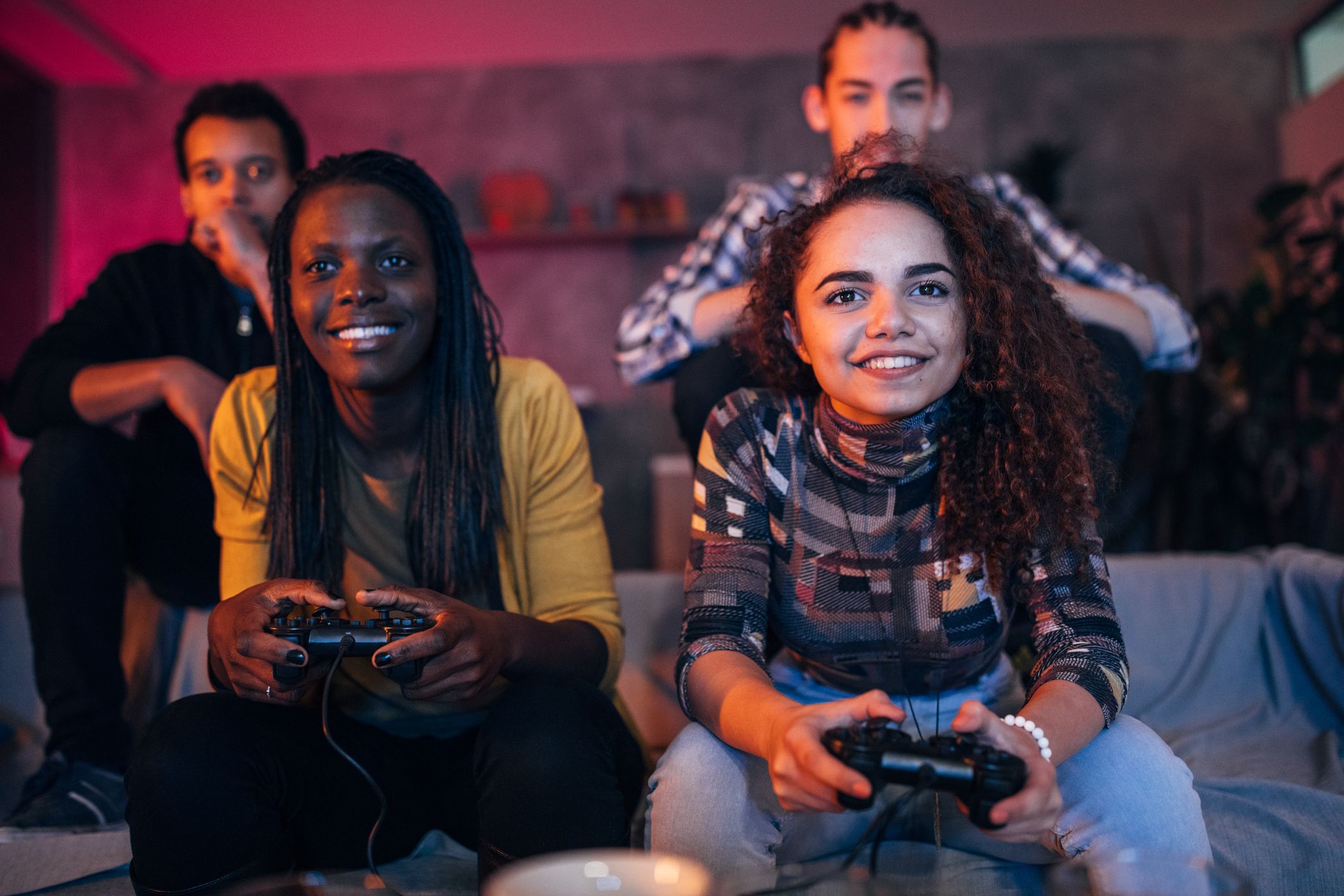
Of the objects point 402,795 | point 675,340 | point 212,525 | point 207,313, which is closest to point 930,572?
point 402,795

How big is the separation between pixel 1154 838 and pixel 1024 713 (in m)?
0.15

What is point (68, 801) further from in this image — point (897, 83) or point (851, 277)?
point (897, 83)

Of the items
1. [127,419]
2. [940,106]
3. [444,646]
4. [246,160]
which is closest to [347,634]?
[444,646]

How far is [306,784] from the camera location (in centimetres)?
108

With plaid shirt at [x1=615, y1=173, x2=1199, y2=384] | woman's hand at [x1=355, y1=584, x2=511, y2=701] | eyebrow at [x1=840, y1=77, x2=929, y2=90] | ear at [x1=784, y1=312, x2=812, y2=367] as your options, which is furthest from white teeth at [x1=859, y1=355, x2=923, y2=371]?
eyebrow at [x1=840, y1=77, x2=929, y2=90]

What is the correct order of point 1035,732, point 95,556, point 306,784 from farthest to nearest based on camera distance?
1. point 95,556
2. point 306,784
3. point 1035,732

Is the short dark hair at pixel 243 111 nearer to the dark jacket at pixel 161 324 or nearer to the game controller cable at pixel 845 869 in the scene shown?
the dark jacket at pixel 161 324

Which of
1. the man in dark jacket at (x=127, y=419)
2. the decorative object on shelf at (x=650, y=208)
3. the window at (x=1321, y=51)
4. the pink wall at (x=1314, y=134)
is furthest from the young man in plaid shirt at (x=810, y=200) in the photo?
the window at (x=1321, y=51)

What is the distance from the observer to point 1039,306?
43.9 inches

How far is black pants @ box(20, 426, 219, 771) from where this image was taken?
1416 millimetres

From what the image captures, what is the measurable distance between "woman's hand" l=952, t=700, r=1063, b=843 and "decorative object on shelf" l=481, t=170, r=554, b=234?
3.42 metres

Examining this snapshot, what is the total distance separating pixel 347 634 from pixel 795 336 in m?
0.58

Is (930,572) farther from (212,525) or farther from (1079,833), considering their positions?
(212,525)

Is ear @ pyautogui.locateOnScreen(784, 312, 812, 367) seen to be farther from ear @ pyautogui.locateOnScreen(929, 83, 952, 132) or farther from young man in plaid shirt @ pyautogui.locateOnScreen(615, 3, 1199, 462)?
ear @ pyautogui.locateOnScreen(929, 83, 952, 132)
